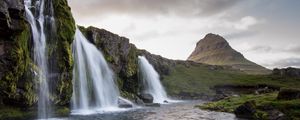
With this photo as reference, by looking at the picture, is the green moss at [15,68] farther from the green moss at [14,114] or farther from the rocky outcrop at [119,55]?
the rocky outcrop at [119,55]

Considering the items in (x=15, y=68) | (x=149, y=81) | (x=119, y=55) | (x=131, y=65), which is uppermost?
(x=119, y=55)

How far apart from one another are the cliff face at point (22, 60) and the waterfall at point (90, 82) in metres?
8.60

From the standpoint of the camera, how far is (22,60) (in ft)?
174

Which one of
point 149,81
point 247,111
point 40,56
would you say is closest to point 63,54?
point 40,56

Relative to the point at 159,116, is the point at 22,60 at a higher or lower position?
higher

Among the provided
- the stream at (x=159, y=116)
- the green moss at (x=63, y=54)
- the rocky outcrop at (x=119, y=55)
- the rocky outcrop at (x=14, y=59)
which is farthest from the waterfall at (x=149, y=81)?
the rocky outcrop at (x=14, y=59)

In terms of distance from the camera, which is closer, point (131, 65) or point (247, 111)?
point (247, 111)

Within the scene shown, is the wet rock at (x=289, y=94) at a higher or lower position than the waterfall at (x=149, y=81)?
lower

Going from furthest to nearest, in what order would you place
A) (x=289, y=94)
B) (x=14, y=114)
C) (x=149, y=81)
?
1. (x=149, y=81)
2. (x=289, y=94)
3. (x=14, y=114)

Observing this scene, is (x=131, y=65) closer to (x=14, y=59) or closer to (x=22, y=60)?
(x=22, y=60)

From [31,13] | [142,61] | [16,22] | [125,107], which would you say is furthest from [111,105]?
[142,61]

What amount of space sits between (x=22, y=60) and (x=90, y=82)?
3040 centimetres

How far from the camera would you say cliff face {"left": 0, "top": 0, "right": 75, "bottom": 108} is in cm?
4972

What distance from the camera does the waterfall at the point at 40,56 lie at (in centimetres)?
5750
